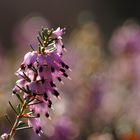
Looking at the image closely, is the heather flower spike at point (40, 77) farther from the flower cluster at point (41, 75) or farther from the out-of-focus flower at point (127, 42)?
the out-of-focus flower at point (127, 42)

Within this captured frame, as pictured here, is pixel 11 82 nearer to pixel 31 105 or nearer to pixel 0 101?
pixel 0 101

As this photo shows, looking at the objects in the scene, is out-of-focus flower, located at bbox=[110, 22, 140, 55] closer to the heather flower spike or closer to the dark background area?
the heather flower spike

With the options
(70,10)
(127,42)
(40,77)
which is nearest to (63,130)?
(40,77)

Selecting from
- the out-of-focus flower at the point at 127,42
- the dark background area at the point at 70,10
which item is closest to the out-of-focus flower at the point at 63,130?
the out-of-focus flower at the point at 127,42

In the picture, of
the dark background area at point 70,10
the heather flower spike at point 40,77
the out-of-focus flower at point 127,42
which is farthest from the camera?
the dark background area at point 70,10

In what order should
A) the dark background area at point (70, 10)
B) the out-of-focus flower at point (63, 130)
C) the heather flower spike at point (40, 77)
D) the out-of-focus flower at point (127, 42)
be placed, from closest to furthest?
the heather flower spike at point (40, 77) < the out-of-focus flower at point (63, 130) < the out-of-focus flower at point (127, 42) < the dark background area at point (70, 10)

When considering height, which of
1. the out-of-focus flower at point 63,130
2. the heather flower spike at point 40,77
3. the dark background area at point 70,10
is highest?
the dark background area at point 70,10

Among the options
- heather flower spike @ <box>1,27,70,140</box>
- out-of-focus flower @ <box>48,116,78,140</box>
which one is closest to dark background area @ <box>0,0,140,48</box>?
out-of-focus flower @ <box>48,116,78,140</box>

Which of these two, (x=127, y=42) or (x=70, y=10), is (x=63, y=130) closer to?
(x=127, y=42)

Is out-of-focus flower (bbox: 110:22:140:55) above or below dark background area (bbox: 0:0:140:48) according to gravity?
below
